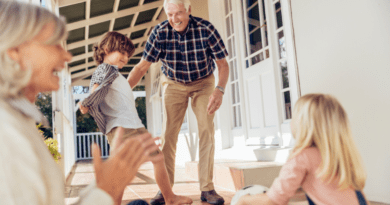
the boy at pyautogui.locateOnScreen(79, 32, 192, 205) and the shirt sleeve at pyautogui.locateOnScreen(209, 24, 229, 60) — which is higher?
the shirt sleeve at pyautogui.locateOnScreen(209, 24, 229, 60)

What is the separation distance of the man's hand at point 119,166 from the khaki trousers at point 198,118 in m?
1.85

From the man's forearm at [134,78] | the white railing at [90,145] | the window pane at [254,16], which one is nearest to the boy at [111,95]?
the man's forearm at [134,78]

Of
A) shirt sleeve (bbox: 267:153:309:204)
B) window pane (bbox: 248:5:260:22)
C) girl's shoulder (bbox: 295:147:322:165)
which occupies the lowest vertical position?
shirt sleeve (bbox: 267:153:309:204)

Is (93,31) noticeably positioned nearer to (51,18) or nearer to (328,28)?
(328,28)

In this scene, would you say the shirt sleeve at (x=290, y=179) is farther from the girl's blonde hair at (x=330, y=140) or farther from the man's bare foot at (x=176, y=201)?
the man's bare foot at (x=176, y=201)

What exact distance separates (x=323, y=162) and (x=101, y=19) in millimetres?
6466

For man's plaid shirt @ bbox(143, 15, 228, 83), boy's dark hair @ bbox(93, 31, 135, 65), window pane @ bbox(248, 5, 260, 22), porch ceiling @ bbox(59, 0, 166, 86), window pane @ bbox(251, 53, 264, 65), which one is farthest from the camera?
porch ceiling @ bbox(59, 0, 166, 86)

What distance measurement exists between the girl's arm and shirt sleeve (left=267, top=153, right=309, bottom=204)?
0.10ft

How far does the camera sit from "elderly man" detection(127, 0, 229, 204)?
101 inches

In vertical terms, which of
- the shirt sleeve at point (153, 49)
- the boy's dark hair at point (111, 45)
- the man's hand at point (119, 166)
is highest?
the shirt sleeve at point (153, 49)

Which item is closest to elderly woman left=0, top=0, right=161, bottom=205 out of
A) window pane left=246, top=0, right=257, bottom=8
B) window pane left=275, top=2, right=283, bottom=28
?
window pane left=275, top=2, right=283, bottom=28

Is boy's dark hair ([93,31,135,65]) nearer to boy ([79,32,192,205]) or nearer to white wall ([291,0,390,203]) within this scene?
boy ([79,32,192,205])

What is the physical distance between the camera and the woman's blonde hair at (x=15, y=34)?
0.61 meters

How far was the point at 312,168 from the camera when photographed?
1188mm
